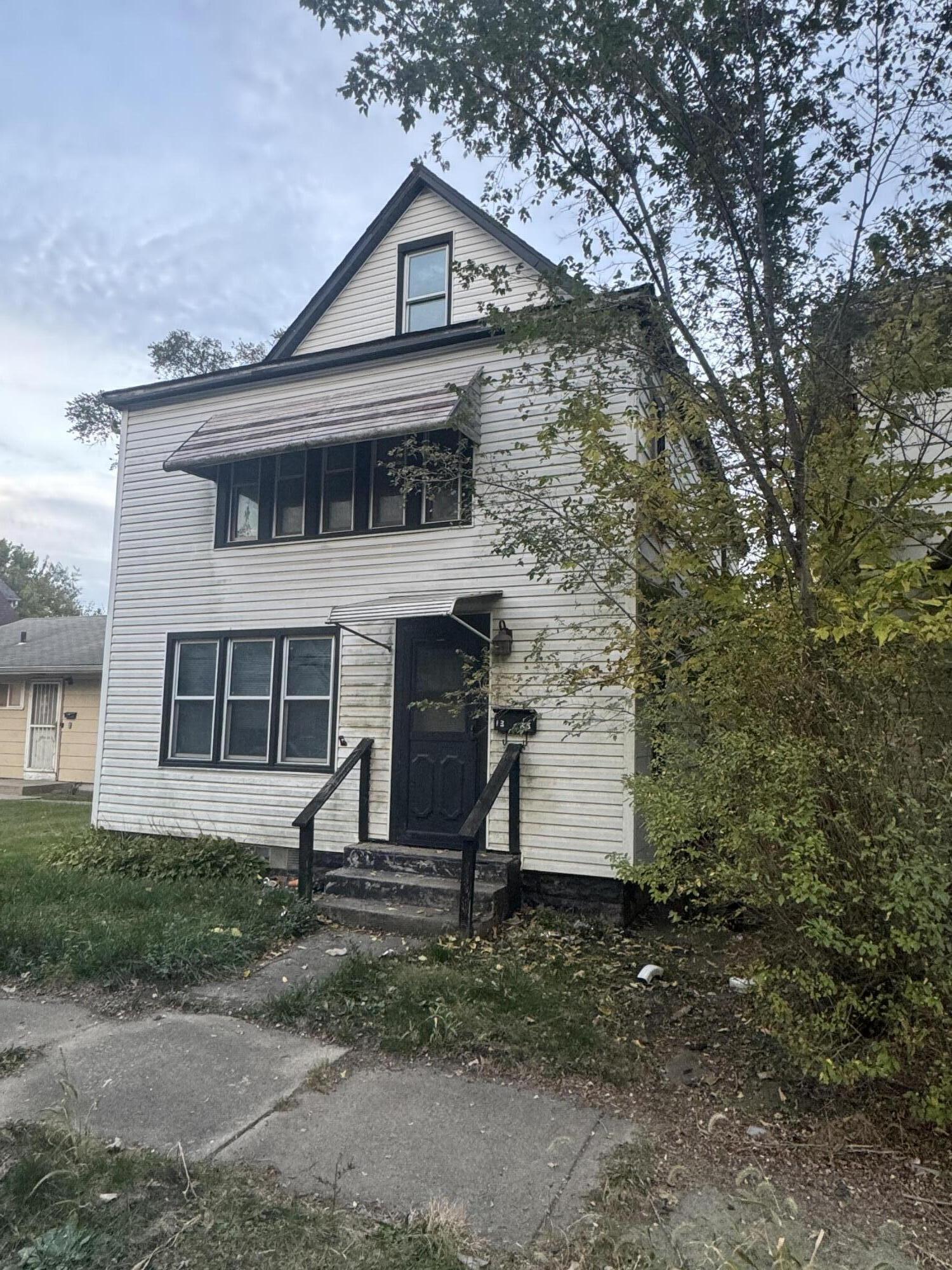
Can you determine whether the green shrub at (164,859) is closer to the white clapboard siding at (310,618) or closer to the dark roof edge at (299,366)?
the white clapboard siding at (310,618)

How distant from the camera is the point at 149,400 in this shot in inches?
364

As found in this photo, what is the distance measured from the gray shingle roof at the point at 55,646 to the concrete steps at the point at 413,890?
30.8 feet

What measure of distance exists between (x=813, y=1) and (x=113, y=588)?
341 inches

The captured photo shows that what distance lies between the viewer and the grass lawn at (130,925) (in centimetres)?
495

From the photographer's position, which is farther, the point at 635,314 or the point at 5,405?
the point at 5,405

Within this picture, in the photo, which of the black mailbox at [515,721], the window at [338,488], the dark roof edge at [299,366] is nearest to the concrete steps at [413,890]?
the black mailbox at [515,721]

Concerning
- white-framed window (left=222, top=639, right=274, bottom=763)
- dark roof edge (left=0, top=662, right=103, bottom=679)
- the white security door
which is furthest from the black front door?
the white security door

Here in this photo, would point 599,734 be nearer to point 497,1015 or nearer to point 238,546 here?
point 497,1015

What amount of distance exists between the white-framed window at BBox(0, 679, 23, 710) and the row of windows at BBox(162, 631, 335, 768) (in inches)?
412

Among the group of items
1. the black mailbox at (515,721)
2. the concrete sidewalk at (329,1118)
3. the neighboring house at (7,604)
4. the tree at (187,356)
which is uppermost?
the tree at (187,356)

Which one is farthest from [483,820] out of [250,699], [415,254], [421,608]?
[415,254]

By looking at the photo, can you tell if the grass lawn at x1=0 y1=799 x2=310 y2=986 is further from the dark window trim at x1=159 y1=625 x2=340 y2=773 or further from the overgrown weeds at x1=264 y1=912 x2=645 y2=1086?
the dark window trim at x1=159 y1=625 x2=340 y2=773

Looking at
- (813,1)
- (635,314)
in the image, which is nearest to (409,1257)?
(635,314)

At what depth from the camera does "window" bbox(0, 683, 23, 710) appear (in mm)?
16719
